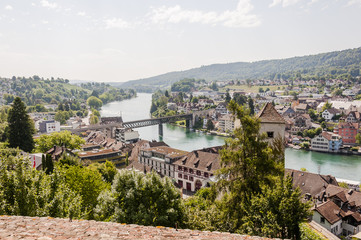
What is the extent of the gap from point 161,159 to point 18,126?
1589 cm

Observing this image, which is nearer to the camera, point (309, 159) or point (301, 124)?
point (309, 159)

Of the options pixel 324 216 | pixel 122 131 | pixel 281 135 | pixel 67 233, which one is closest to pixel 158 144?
pixel 122 131

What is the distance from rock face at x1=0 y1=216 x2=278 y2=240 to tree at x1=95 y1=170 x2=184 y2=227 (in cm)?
452

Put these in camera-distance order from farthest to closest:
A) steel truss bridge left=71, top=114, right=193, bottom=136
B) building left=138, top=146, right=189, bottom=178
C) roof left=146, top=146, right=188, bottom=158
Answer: steel truss bridge left=71, top=114, right=193, bottom=136 < roof left=146, top=146, right=188, bottom=158 < building left=138, top=146, right=189, bottom=178

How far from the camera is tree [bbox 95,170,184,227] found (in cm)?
929

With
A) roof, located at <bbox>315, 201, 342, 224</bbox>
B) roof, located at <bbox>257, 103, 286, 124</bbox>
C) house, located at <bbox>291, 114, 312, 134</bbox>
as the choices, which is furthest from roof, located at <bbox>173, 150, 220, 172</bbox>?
house, located at <bbox>291, 114, 312, 134</bbox>

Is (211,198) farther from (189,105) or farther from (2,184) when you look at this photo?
(189,105)

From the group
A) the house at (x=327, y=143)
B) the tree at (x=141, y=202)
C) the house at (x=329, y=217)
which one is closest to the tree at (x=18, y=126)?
the tree at (x=141, y=202)

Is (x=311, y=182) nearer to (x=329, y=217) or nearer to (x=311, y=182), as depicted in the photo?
(x=311, y=182)

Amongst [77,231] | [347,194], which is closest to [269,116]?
[77,231]

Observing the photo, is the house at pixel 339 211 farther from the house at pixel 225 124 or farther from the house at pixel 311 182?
the house at pixel 225 124

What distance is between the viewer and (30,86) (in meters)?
175

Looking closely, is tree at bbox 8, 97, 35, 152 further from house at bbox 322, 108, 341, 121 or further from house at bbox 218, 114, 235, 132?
house at bbox 322, 108, 341, 121

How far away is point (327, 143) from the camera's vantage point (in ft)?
171
